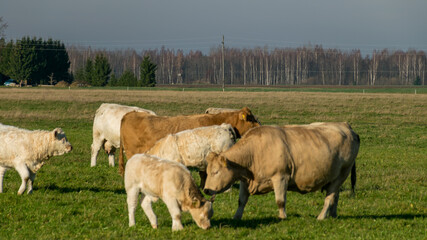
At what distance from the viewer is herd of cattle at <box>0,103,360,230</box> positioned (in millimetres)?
8633

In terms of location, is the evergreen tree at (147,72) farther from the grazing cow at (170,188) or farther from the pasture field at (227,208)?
the grazing cow at (170,188)

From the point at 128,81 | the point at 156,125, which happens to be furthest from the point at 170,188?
the point at 128,81

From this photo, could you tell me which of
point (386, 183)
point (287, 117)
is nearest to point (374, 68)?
point (287, 117)

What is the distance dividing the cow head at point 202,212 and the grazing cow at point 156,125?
17.4 ft

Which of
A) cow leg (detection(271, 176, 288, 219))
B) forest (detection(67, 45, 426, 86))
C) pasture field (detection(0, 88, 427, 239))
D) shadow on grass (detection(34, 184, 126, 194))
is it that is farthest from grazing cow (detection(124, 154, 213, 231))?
forest (detection(67, 45, 426, 86))

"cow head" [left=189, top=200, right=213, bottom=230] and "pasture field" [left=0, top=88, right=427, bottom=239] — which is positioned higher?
"cow head" [left=189, top=200, right=213, bottom=230]

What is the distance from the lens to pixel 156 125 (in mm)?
14008

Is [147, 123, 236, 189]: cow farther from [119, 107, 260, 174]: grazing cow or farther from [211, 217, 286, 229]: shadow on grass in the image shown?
[211, 217, 286, 229]: shadow on grass

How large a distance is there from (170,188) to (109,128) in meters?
8.37

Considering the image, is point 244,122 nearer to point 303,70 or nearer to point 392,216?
point 392,216

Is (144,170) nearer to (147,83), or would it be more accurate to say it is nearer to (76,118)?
(76,118)

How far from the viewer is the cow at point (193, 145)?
11586 mm

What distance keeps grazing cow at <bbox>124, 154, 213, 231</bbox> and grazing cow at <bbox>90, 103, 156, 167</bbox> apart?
7423 millimetres

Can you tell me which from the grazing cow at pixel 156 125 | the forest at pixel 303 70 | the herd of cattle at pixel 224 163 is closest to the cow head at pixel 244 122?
the grazing cow at pixel 156 125
